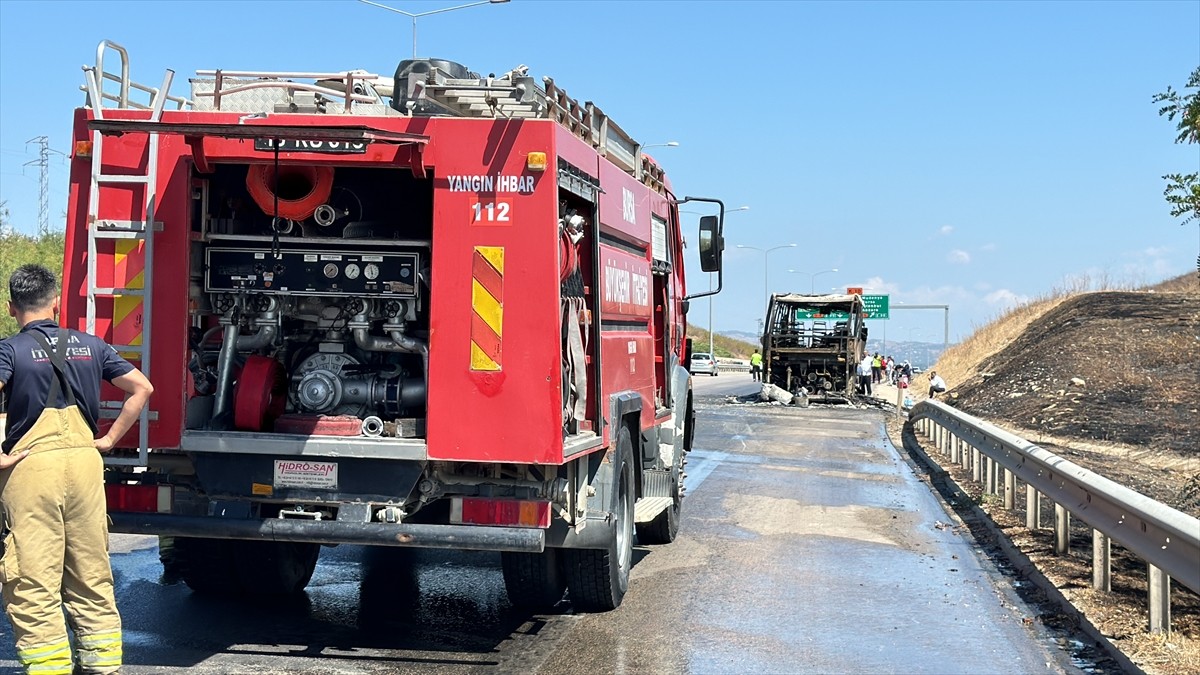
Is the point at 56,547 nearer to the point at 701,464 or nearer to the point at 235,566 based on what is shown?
the point at 235,566

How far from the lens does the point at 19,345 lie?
5.51 m

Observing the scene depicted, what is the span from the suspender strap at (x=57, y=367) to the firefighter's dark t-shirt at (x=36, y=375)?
1 centimetres

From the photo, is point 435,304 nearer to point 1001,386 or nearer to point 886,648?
point 886,648

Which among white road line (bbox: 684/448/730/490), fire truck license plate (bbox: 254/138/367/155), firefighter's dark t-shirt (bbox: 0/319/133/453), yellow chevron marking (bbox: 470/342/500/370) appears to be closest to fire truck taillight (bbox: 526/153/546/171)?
fire truck license plate (bbox: 254/138/367/155)

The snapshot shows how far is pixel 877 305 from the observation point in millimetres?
70562

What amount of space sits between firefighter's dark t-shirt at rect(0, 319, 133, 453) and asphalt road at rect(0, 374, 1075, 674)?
4.78 feet

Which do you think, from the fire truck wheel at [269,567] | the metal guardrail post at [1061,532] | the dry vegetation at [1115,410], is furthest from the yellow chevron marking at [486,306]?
the metal guardrail post at [1061,532]

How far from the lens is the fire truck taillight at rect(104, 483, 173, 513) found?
6836mm

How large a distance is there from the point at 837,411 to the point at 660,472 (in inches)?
980

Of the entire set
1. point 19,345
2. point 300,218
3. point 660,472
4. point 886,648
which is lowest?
point 886,648

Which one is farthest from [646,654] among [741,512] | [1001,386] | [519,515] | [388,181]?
[1001,386]

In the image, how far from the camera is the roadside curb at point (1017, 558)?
7031 mm

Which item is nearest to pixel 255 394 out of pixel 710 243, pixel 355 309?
pixel 355 309

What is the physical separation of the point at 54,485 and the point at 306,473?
1459mm
